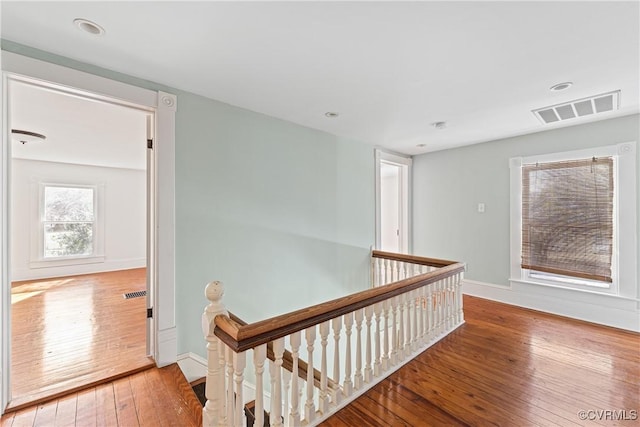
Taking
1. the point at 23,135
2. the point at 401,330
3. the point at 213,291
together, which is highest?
the point at 23,135

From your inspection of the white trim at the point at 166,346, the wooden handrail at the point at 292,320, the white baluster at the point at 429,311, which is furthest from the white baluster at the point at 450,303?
the white trim at the point at 166,346

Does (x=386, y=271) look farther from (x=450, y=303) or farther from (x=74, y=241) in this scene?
(x=74, y=241)

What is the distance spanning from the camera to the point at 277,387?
4.77 ft

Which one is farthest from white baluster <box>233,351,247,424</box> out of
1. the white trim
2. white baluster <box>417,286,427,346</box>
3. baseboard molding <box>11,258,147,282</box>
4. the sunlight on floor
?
baseboard molding <box>11,258,147,282</box>

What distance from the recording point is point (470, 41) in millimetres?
1612

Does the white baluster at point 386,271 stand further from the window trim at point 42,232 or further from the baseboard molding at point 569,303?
the window trim at point 42,232

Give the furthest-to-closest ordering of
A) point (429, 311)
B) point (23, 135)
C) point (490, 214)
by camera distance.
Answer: point (490, 214), point (23, 135), point (429, 311)

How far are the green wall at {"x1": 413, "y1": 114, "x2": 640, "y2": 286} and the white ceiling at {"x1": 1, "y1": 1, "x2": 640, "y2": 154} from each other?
85 cm

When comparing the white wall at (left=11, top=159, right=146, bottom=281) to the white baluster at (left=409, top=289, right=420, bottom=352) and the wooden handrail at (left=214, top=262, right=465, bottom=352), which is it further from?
the white baluster at (left=409, top=289, right=420, bottom=352)

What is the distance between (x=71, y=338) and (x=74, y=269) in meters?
3.76

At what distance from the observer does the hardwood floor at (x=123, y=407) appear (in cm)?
155

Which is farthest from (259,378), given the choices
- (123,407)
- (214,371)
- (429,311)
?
(429,311)

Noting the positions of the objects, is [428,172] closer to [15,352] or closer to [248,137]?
[248,137]

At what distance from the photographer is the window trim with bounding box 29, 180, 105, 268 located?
16.6 ft
